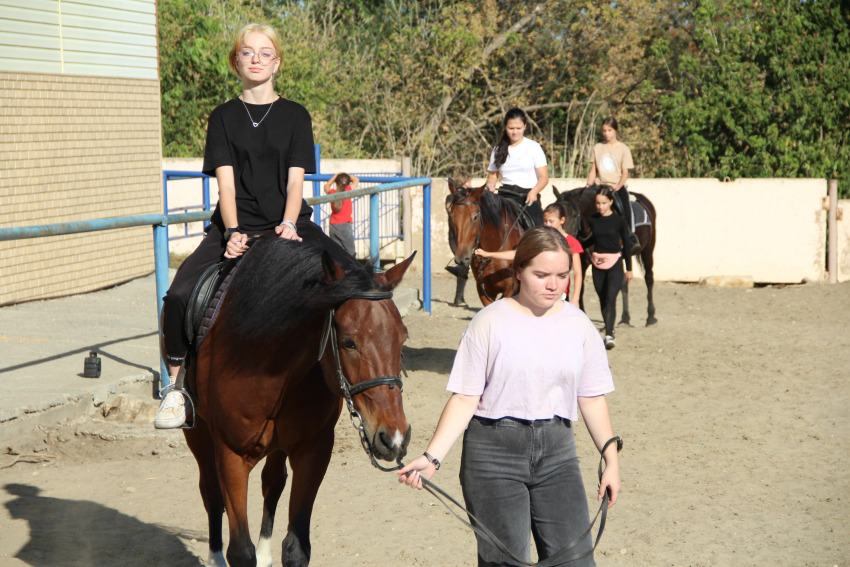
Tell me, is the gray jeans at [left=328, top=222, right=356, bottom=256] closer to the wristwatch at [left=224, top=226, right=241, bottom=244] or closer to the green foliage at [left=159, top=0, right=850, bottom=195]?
the green foliage at [left=159, top=0, right=850, bottom=195]

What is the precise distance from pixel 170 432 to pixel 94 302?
460cm

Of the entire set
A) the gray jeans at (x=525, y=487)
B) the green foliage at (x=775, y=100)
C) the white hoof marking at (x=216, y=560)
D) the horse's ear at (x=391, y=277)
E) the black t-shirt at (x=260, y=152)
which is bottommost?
the white hoof marking at (x=216, y=560)

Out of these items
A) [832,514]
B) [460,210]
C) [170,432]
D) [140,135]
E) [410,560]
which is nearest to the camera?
[410,560]

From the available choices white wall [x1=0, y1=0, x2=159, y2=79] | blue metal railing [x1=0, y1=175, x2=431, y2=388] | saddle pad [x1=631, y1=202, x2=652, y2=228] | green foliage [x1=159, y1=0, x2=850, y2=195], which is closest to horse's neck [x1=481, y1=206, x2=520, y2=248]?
blue metal railing [x1=0, y1=175, x2=431, y2=388]

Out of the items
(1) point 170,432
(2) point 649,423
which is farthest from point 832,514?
(1) point 170,432

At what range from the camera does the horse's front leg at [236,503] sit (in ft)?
11.7

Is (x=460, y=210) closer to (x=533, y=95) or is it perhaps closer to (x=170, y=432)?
(x=170, y=432)

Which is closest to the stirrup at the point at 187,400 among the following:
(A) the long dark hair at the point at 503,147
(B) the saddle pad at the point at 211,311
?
(B) the saddle pad at the point at 211,311

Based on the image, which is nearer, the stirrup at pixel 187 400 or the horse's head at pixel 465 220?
the stirrup at pixel 187 400

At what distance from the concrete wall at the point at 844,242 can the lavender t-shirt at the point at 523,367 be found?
13105 millimetres

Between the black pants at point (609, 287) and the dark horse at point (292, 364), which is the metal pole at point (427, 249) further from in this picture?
the dark horse at point (292, 364)

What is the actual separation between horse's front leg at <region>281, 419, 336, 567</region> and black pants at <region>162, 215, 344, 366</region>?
0.75m

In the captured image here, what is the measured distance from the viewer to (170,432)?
6395 mm

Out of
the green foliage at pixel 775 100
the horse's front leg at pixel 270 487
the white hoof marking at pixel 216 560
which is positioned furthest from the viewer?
the green foliage at pixel 775 100
